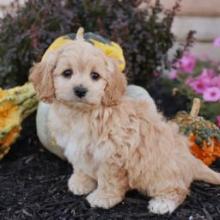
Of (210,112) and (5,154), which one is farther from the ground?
(210,112)

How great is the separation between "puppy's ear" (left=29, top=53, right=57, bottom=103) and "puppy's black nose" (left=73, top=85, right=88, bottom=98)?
9.3 inches

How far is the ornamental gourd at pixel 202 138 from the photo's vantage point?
4645mm

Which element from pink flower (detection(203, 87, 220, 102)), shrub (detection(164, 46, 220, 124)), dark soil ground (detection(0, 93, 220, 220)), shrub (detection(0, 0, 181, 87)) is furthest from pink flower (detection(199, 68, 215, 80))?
dark soil ground (detection(0, 93, 220, 220))

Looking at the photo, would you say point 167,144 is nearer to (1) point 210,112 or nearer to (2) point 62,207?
(2) point 62,207

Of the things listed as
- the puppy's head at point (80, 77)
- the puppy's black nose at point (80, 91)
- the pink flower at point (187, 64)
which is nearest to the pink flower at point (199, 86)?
the pink flower at point (187, 64)

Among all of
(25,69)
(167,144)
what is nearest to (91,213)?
(167,144)

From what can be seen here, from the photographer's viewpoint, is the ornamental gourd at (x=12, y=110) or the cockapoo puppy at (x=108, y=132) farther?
the ornamental gourd at (x=12, y=110)

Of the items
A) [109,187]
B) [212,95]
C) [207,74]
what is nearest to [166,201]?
[109,187]

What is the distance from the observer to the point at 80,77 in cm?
356

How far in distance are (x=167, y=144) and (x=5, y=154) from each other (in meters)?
1.62

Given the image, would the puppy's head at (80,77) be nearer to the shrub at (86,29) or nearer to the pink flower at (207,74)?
the shrub at (86,29)

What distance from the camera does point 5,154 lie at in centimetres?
492

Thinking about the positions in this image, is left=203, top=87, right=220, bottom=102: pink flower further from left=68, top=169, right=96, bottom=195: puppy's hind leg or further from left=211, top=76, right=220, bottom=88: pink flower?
left=68, top=169, right=96, bottom=195: puppy's hind leg

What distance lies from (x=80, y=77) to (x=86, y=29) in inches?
72.6
